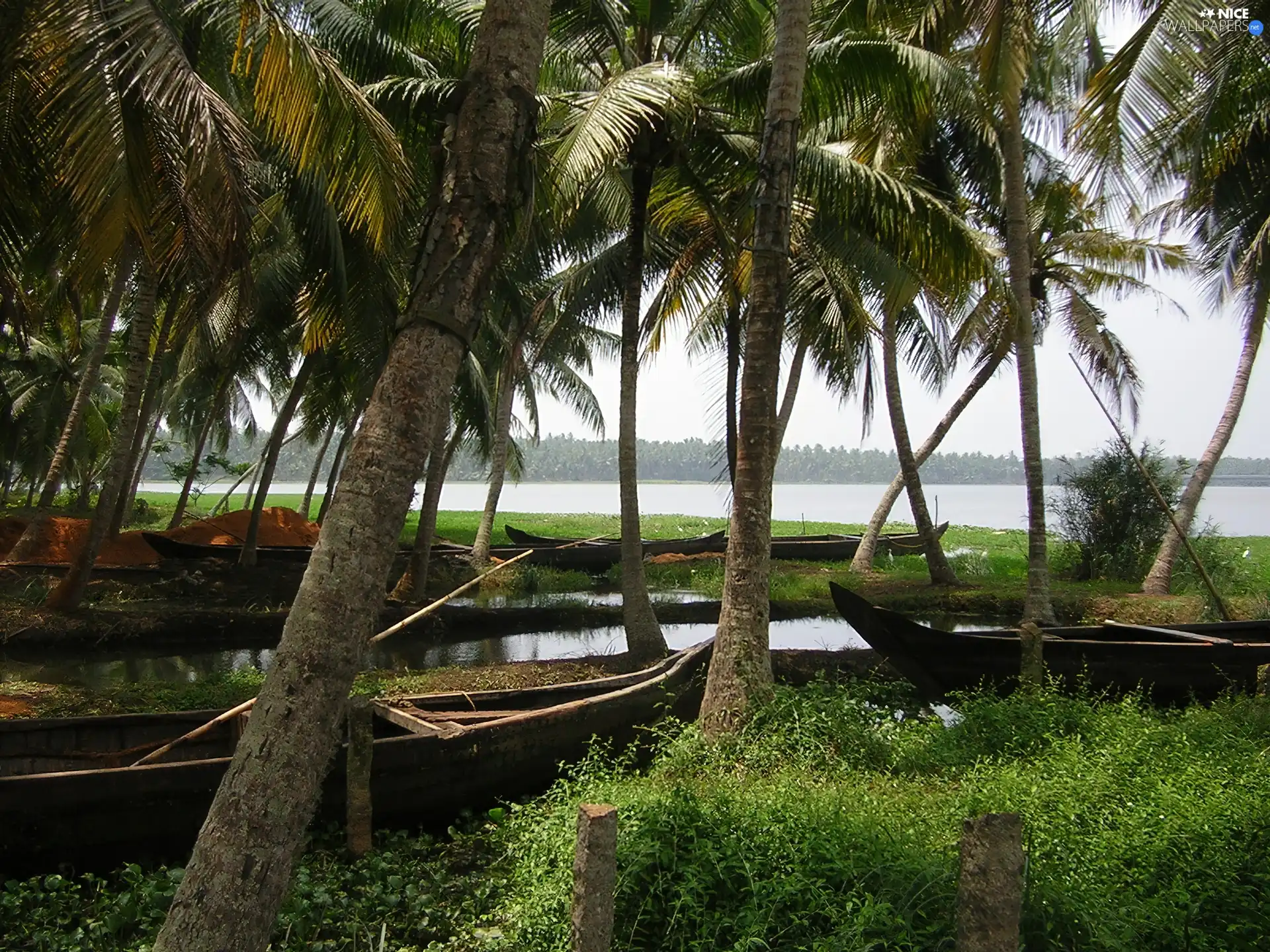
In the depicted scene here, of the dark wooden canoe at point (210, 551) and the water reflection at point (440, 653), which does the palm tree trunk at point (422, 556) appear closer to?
the water reflection at point (440, 653)

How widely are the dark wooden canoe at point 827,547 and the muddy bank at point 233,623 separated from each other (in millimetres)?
5066

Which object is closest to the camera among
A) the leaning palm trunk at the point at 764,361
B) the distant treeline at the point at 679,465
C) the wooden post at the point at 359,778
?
the wooden post at the point at 359,778

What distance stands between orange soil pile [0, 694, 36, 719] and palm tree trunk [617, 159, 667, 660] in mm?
5408

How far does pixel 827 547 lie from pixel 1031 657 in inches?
515

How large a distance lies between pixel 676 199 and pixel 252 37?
18.0 ft

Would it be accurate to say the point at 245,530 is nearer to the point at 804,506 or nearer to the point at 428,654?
the point at 428,654

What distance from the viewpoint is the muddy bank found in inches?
430

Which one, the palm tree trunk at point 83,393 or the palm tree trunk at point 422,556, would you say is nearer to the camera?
the palm tree trunk at point 83,393

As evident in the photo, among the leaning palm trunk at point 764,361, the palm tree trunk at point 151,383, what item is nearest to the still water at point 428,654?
the palm tree trunk at point 151,383

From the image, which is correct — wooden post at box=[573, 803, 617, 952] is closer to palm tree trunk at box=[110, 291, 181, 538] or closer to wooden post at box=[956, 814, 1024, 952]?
wooden post at box=[956, 814, 1024, 952]

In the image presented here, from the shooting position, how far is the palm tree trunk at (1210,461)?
549 inches

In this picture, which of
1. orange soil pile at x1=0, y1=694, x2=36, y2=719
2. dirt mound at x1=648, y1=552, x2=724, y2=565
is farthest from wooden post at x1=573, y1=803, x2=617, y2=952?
dirt mound at x1=648, y1=552, x2=724, y2=565

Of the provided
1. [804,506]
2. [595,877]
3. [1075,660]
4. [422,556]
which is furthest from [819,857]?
[804,506]

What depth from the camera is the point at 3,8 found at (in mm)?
6211
